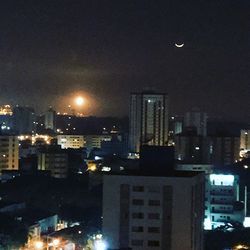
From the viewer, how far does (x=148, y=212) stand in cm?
497

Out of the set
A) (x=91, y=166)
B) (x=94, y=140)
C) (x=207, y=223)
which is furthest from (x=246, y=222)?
(x=94, y=140)

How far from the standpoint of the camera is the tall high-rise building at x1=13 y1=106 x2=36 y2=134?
82.8 ft

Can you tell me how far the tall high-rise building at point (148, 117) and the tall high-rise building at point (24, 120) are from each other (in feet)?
18.4

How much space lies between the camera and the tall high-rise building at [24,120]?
2525 centimetres

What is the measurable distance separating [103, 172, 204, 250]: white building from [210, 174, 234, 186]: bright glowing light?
566 cm

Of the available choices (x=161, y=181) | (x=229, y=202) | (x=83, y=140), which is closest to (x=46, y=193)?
(x=229, y=202)

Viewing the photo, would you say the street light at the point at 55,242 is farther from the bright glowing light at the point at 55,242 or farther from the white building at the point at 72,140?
the white building at the point at 72,140

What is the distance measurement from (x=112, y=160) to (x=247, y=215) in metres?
5.41

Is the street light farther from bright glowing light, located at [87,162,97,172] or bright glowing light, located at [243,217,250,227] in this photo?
bright glowing light, located at [87,162,97,172]

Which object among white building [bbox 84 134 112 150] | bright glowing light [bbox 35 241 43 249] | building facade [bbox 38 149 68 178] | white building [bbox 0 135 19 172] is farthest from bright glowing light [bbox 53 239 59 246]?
white building [bbox 84 134 112 150]

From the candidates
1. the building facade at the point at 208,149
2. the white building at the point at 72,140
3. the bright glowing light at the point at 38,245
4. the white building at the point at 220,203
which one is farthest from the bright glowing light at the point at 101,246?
the white building at the point at 72,140

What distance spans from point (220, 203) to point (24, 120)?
1624cm

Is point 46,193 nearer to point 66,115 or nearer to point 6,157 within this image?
point 6,157

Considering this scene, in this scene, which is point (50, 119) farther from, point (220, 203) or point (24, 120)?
point (220, 203)
